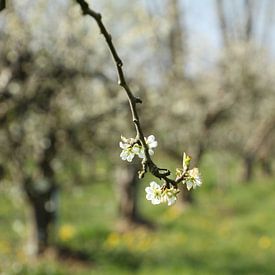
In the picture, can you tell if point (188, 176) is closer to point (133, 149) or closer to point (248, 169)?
point (133, 149)

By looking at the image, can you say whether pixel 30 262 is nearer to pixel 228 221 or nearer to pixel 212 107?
pixel 228 221

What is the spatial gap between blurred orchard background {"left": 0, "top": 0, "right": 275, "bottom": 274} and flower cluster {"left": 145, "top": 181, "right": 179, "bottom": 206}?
13.0 feet

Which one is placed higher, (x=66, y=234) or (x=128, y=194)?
(x=128, y=194)

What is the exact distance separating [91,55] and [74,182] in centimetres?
151

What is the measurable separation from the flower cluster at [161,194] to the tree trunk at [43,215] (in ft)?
18.4

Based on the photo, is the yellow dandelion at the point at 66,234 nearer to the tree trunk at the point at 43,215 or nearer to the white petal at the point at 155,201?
the tree trunk at the point at 43,215

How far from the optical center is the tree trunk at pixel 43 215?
283 inches

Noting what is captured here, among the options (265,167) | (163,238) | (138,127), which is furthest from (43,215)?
(265,167)

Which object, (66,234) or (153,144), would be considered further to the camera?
(66,234)

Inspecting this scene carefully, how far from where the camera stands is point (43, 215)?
734cm

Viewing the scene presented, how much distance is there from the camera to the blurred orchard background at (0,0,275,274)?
6512mm

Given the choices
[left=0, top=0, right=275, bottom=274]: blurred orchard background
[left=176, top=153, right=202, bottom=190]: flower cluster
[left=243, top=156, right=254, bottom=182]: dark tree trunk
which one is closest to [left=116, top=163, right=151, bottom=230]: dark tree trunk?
[left=0, top=0, right=275, bottom=274]: blurred orchard background

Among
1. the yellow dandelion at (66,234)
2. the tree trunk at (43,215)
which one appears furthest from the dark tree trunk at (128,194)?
the tree trunk at (43,215)

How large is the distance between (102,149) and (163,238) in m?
2.07
